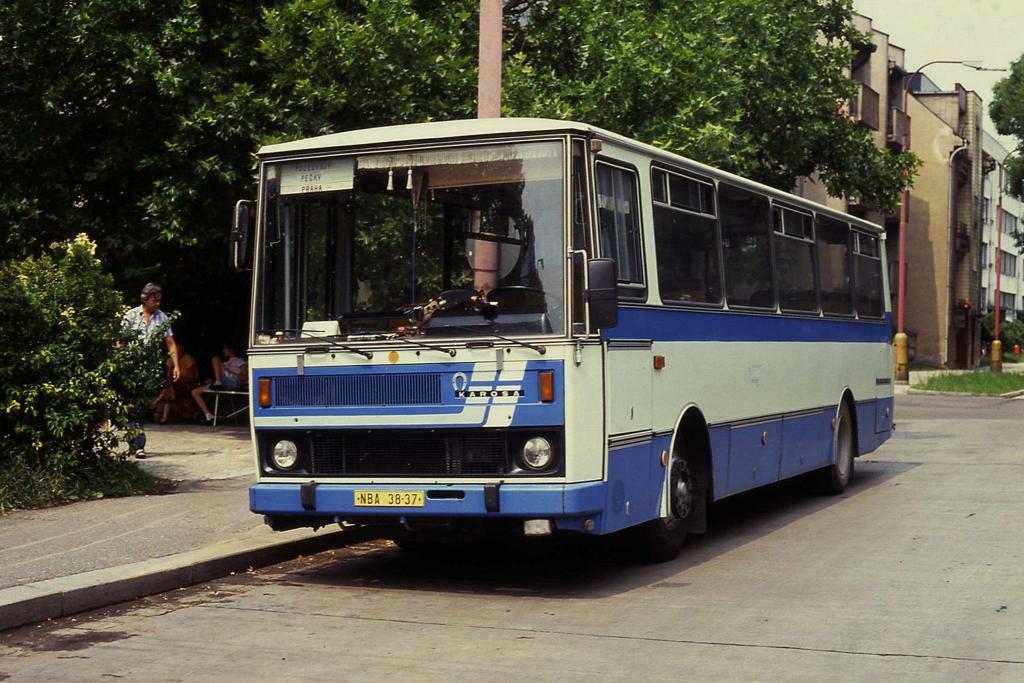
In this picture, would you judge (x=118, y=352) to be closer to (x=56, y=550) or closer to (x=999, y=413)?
(x=56, y=550)

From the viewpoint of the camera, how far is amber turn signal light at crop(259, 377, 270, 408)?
9.55 m

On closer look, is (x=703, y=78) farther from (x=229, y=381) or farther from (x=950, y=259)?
(x=950, y=259)

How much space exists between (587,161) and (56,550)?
4223mm

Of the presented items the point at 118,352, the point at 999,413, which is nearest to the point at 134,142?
the point at 118,352

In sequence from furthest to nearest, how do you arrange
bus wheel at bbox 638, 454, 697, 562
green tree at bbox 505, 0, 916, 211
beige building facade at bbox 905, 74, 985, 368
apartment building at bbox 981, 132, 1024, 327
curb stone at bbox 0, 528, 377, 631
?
apartment building at bbox 981, 132, 1024, 327, beige building facade at bbox 905, 74, 985, 368, green tree at bbox 505, 0, 916, 211, bus wheel at bbox 638, 454, 697, 562, curb stone at bbox 0, 528, 377, 631

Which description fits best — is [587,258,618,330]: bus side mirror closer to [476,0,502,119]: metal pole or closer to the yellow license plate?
the yellow license plate

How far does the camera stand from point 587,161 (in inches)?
355

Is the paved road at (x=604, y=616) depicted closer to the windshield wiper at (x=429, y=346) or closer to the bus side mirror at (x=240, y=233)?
the windshield wiper at (x=429, y=346)

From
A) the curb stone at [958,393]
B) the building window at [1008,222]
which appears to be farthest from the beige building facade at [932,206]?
the building window at [1008,222]

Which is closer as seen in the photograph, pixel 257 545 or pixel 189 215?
pixel 257 545

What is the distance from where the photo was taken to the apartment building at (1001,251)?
97.2 meters

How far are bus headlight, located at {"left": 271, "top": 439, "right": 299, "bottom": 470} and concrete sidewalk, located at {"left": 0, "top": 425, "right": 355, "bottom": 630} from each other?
0.76m

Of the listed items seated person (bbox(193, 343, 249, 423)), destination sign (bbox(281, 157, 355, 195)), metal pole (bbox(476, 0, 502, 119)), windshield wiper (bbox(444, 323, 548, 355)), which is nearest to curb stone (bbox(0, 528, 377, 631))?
windshield wiper (bbox(444, 323, 548, 355))

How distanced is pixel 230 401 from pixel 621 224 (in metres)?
13.0
